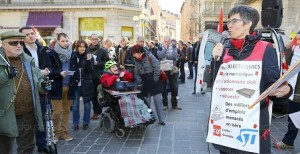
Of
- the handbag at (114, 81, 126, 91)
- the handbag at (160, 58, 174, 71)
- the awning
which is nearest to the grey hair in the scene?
the handbag at (114, 81, 126, 91)

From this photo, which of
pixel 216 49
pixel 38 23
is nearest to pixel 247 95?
pixel 216 49

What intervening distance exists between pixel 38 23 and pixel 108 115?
22728mm

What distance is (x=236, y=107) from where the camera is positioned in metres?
2.81

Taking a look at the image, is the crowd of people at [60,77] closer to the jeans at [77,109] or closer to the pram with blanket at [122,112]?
the jeans at [77,109]

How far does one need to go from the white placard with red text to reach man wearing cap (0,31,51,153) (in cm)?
231

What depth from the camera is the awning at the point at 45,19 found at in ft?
89.0

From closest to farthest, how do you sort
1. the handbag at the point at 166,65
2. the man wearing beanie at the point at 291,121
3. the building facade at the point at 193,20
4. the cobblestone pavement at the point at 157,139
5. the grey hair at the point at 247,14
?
the grey hair at the point at 247,14, the man wearing beanie at the point at 291,121, the cobblestone pavement at the point at 157,139, the handbag at the point at 166,65, the building facade at the point at 193,20

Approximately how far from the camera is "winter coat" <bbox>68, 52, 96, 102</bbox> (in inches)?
254

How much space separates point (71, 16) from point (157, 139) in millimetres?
23082

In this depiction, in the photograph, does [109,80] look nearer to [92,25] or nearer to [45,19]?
[92,25]

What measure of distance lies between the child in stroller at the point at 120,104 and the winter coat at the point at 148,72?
0.43 m

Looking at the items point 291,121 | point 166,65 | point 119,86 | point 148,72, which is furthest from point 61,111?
point 291,121

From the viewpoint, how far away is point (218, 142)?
2.96m

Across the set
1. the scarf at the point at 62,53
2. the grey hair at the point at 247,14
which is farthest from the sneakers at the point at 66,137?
the grey hair at the point at 247,14
